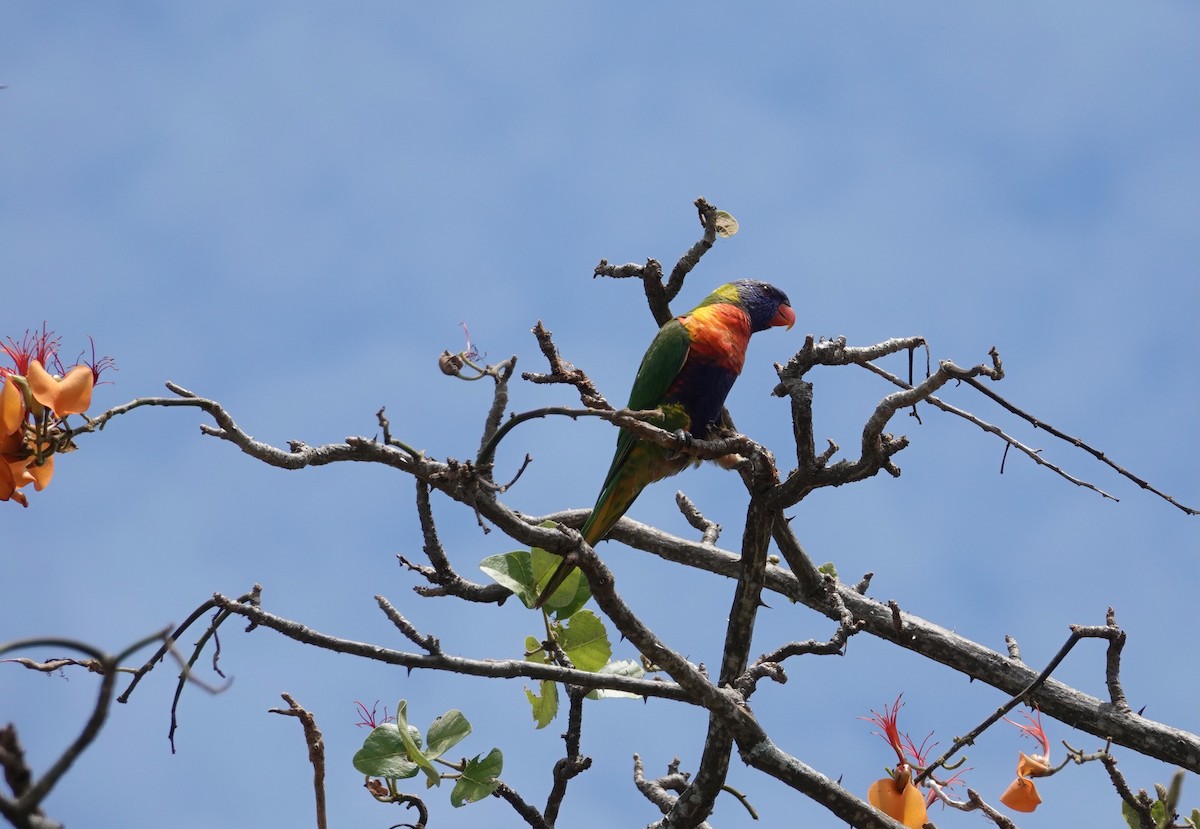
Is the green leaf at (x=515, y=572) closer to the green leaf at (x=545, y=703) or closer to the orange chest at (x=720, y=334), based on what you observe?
the green leaf at (x=545, y=703)

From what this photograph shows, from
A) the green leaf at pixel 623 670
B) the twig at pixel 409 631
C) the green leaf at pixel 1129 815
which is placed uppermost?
the green leaf at pixel 1129 815

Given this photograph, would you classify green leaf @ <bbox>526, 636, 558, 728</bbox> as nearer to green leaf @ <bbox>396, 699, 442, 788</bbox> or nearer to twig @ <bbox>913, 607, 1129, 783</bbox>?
green leaf @ <bbox>396, 699, 442, 788</bbox>

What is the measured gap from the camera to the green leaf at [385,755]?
3.08 m

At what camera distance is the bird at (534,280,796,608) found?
165 inches

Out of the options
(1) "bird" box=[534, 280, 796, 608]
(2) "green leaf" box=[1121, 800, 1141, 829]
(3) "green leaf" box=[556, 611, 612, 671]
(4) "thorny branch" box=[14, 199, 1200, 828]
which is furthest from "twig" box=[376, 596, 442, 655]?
(2) "green leaf" box=[1121, 800, 1141, 829]

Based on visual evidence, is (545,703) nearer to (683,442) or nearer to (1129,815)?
(683,442)

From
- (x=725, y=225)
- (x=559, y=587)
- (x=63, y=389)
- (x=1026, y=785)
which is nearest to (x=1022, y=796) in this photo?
(x=1026, y=785)

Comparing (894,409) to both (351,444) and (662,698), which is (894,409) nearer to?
(662,698)

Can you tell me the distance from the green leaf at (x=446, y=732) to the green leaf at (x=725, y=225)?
6.33ft

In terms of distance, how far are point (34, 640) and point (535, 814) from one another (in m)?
2.83

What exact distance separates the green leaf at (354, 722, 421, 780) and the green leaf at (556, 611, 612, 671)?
0.54m

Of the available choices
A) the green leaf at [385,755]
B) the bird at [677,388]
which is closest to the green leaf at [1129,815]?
the bird at [677,388]

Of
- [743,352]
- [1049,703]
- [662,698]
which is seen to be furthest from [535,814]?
[743,352]

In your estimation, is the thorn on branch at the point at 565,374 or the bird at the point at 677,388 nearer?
the thorn on branch at the point at 565,374
